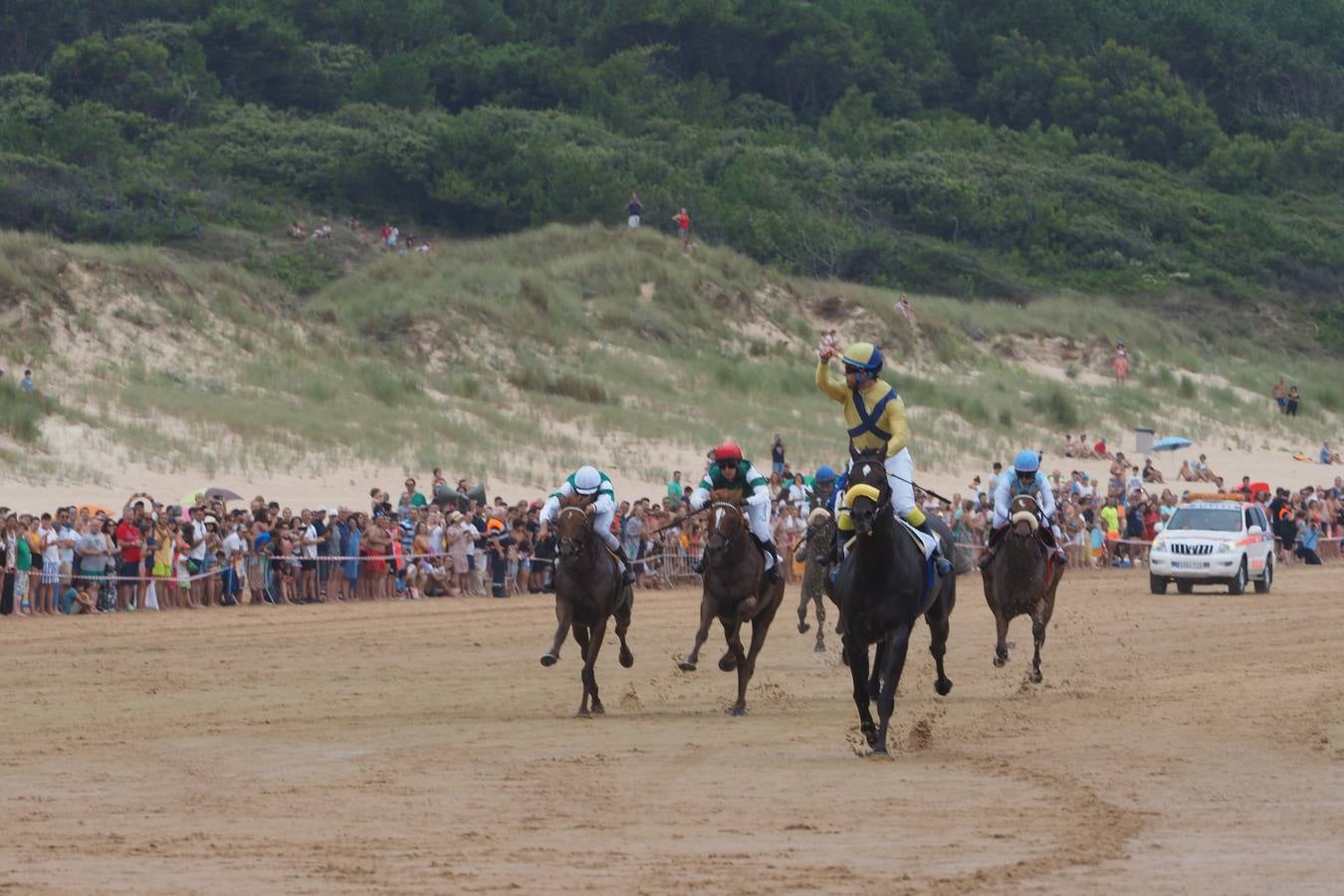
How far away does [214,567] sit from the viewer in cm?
3006

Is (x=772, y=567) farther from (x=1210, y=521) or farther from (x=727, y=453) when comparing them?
(x=1210, y=521)

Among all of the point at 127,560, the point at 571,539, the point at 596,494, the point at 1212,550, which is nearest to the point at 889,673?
the point at 571,539

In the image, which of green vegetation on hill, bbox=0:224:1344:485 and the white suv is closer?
the white suv

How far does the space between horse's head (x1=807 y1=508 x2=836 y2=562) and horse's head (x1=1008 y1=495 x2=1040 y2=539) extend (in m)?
1.69

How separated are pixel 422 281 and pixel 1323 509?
26.1 metres

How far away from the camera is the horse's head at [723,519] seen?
18.0 m

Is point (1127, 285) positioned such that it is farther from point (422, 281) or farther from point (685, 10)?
Result: point (422, 281)

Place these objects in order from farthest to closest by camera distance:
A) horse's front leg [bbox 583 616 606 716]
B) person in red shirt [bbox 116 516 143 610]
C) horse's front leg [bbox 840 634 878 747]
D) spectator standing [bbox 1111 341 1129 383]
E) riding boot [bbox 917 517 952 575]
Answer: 1. spectator standing [bbox 1111 341 1129 383]
2. person in red shirt [bbox 116 516 143 610]
3. horse's front leg [bbox 583 616 606 716]
4. riding boot [bbox 917 517 952 575]
5. horse's front leg [bbox 840 634 878 747]

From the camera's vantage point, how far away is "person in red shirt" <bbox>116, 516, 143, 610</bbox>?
92.9 ft

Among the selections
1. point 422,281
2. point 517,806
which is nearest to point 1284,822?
point 517,806

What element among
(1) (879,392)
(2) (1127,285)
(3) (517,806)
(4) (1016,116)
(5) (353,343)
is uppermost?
(4) (1016,116)

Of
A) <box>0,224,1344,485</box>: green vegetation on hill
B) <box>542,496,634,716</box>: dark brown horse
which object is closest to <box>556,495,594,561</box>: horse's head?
<box>542,496,634,716</box>: dark brown horse

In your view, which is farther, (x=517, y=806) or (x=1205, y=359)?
(x=1205, y=359)

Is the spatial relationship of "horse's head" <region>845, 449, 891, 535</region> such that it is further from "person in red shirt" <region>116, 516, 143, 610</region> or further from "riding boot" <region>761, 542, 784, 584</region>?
"person in red shirt" <region>116, 516, 143, 610</region>
